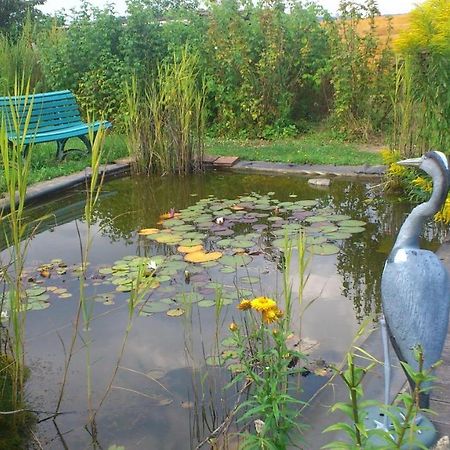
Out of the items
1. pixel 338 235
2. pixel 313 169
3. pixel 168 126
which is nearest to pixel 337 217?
pixel 338 235

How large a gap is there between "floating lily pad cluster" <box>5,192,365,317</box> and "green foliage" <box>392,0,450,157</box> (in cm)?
97

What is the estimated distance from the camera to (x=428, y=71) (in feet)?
14.8

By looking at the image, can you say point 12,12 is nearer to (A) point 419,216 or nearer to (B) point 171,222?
(B) point 171,222

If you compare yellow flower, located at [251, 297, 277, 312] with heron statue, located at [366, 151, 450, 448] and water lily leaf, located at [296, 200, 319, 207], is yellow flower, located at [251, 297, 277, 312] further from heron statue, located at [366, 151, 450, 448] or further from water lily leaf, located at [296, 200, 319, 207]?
water lily leaf, located at [296, 200, 319, 207]

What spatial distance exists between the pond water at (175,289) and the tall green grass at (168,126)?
0.24 meters

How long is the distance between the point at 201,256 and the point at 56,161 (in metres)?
3.23

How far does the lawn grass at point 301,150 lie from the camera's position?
638cm

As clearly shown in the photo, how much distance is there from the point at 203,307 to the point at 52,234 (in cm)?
178

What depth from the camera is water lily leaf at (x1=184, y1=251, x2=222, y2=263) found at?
3822mm

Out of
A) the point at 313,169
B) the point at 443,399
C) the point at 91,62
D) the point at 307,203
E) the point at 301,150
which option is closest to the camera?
the point at 443,399

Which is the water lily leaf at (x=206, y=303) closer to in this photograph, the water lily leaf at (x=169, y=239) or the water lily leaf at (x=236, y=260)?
the water lily leaf at (x=236, y=260)

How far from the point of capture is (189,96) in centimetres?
578

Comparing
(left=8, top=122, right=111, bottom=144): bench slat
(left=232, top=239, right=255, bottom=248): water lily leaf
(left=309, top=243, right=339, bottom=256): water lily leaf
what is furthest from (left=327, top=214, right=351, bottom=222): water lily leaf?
(left=8, top=122, right=111, bottom=144): bench slat

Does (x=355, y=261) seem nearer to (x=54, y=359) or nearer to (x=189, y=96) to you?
(x=54, y=359)
